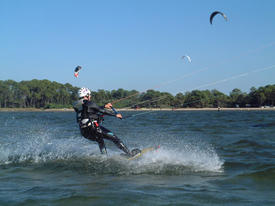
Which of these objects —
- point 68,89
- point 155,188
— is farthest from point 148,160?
point 68,89

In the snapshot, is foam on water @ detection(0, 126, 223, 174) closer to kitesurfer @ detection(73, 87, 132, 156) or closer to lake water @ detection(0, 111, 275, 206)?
lake water @ detection(0, 111, 275, 206)

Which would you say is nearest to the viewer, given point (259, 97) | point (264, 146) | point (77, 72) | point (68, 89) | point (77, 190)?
point (77, 190)

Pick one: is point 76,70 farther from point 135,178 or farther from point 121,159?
point 135,178

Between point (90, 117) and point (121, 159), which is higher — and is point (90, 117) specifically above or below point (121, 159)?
above

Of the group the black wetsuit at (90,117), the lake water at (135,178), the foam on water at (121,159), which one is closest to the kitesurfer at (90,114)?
the black wetsuit at (90,117)

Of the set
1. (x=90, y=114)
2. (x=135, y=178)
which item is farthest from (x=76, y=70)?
(x=135, y=178)

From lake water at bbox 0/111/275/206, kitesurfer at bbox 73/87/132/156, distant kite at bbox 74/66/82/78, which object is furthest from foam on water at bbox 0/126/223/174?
distant kite at bbox 74/66/82/78

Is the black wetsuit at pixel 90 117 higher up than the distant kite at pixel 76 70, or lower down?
lower down

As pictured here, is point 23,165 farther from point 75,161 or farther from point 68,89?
point 68,89

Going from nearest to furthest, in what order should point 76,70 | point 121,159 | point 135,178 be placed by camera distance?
1. point 135,178
2. point 121,159
3. point 76,70

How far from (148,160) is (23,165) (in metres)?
2.97

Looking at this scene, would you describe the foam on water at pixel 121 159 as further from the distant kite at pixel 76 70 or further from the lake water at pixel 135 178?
the distant kite at pixel 76 70

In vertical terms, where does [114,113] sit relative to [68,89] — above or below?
below

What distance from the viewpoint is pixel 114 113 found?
750 cm
